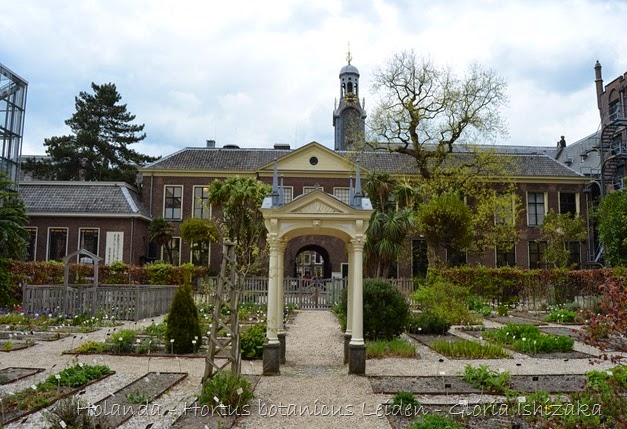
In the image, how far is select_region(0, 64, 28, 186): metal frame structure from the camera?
28219mm

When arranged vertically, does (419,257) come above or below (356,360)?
above

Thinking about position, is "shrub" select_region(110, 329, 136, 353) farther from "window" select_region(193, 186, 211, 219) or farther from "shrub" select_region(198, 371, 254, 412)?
"window" select_region(193, 186, 211, 219)

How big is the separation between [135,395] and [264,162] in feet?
101

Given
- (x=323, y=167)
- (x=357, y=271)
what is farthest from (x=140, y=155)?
(x=357, y=271)

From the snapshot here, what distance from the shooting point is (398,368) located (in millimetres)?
9648

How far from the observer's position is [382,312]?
12.5 meters

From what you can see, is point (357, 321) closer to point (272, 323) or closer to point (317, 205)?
point (272, 323)

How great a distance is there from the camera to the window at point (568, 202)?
3661 cm

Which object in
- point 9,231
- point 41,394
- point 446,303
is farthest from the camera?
point 9,231

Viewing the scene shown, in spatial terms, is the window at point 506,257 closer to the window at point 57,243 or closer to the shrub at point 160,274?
the shrub at point 160,274

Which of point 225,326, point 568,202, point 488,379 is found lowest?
point 488,379

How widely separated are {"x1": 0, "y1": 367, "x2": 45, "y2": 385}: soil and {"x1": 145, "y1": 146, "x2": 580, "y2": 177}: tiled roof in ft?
90.7

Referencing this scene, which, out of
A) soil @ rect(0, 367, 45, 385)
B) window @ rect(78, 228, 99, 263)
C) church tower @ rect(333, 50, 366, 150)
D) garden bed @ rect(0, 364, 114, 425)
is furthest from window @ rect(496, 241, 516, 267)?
soil @ rect(0, 367, 45, 385)

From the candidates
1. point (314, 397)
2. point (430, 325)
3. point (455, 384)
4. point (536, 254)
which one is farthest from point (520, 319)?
point (536, 254)
